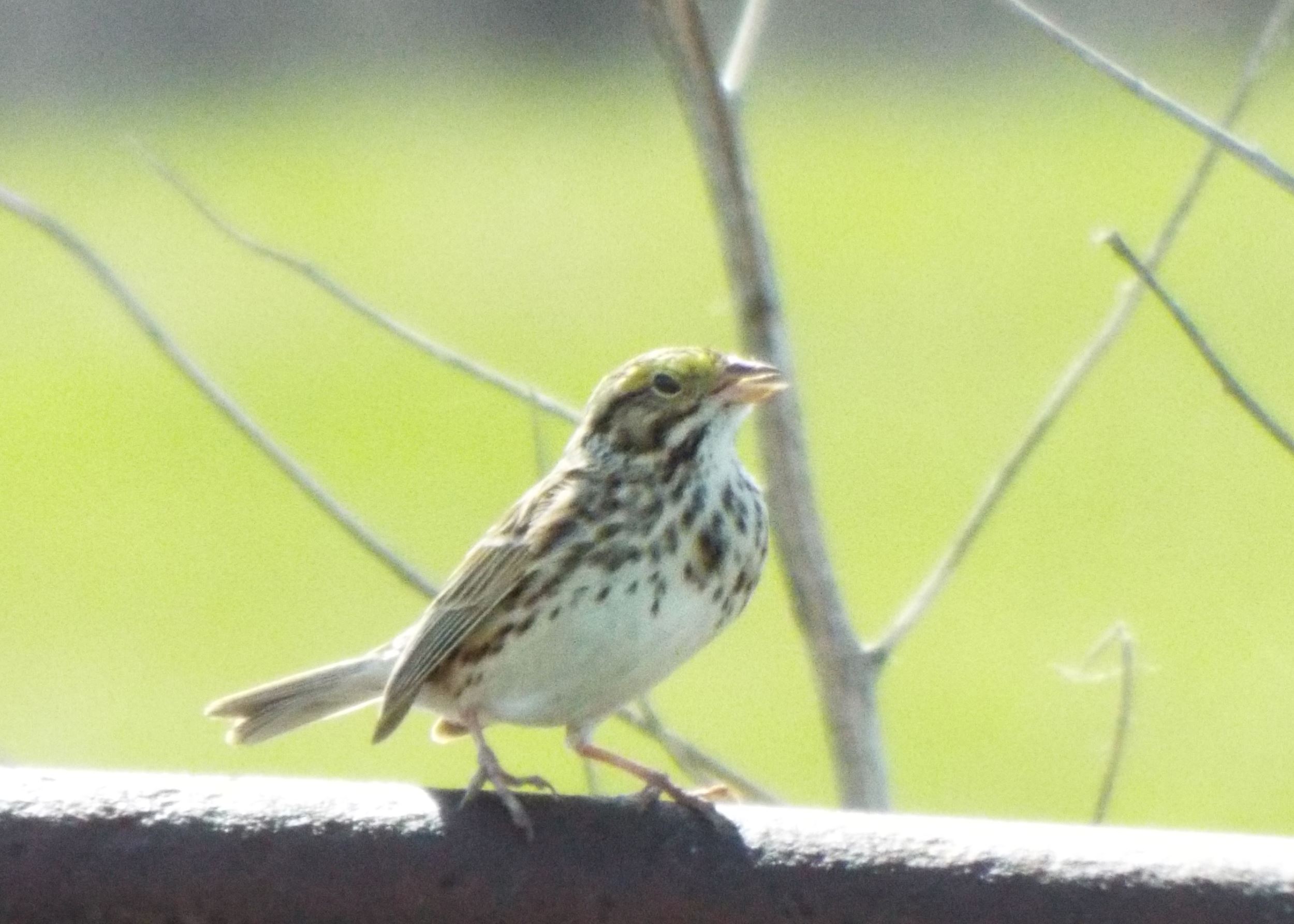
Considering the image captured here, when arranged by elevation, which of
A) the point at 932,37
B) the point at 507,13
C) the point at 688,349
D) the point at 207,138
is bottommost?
the point at 207,138

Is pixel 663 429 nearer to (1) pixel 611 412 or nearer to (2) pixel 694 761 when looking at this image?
(1) pixel 611 412

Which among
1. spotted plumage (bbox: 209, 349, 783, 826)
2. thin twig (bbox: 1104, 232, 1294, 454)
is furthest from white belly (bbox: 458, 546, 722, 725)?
thin twig (bbox: 1104, 232, 1294, 454)

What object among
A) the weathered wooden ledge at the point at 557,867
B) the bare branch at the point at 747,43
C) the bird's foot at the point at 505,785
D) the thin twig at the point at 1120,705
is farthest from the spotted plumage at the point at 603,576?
the weathered wooden ledge at the point at 557,867

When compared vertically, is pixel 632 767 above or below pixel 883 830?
below

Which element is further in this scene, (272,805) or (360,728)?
(360,728)

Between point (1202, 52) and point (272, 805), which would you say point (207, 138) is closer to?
point (1202, 52)

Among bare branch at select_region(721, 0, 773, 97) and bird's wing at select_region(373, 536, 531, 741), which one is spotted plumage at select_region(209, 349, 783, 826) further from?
bare branch at select_region(721, 0, 773, 97)

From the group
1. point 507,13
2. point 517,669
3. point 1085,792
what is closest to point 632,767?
point 517,669
